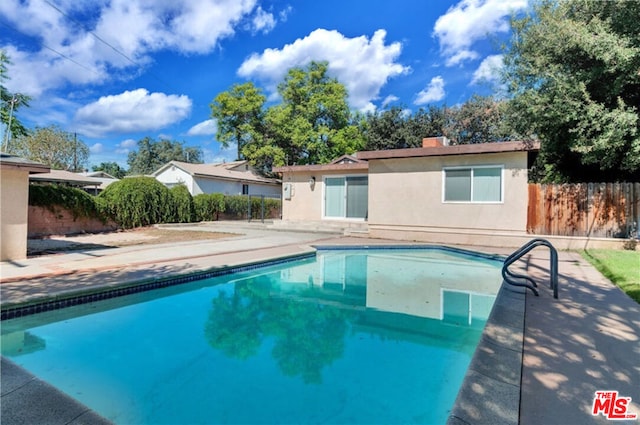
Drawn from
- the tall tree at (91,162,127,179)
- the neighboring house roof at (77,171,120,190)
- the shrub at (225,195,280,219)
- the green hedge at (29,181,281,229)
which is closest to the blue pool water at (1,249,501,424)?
the green hedge at (29,181,281,229)

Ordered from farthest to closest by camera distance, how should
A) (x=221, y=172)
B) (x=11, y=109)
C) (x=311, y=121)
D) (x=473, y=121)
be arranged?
(x=311, y=121) < (x=221, y=172) < (x=473, y=121) < (x=11, y=109)

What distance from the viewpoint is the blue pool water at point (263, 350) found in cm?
315

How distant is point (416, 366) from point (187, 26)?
726 inches

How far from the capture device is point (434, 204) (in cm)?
1311

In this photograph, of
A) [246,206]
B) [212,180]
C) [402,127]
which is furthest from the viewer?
[402,127]

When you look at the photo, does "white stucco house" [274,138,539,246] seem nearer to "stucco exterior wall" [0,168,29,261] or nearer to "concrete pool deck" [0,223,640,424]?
"concrete pool deck" [0,223,640,424]

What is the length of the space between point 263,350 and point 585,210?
38.9 ft

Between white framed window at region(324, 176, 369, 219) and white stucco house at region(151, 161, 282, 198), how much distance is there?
14180mm

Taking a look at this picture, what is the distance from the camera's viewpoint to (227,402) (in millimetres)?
Result: 3215

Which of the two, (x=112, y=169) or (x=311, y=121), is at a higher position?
(x=311, y=121)

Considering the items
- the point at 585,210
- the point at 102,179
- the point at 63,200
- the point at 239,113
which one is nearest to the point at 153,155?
the point at 102,179

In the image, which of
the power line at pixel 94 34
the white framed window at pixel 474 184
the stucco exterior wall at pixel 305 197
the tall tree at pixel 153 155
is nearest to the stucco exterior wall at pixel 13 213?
the power line at pixel 94 34

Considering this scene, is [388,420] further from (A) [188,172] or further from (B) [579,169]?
(A) [188,172]

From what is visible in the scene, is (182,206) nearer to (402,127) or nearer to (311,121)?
(311,121)
